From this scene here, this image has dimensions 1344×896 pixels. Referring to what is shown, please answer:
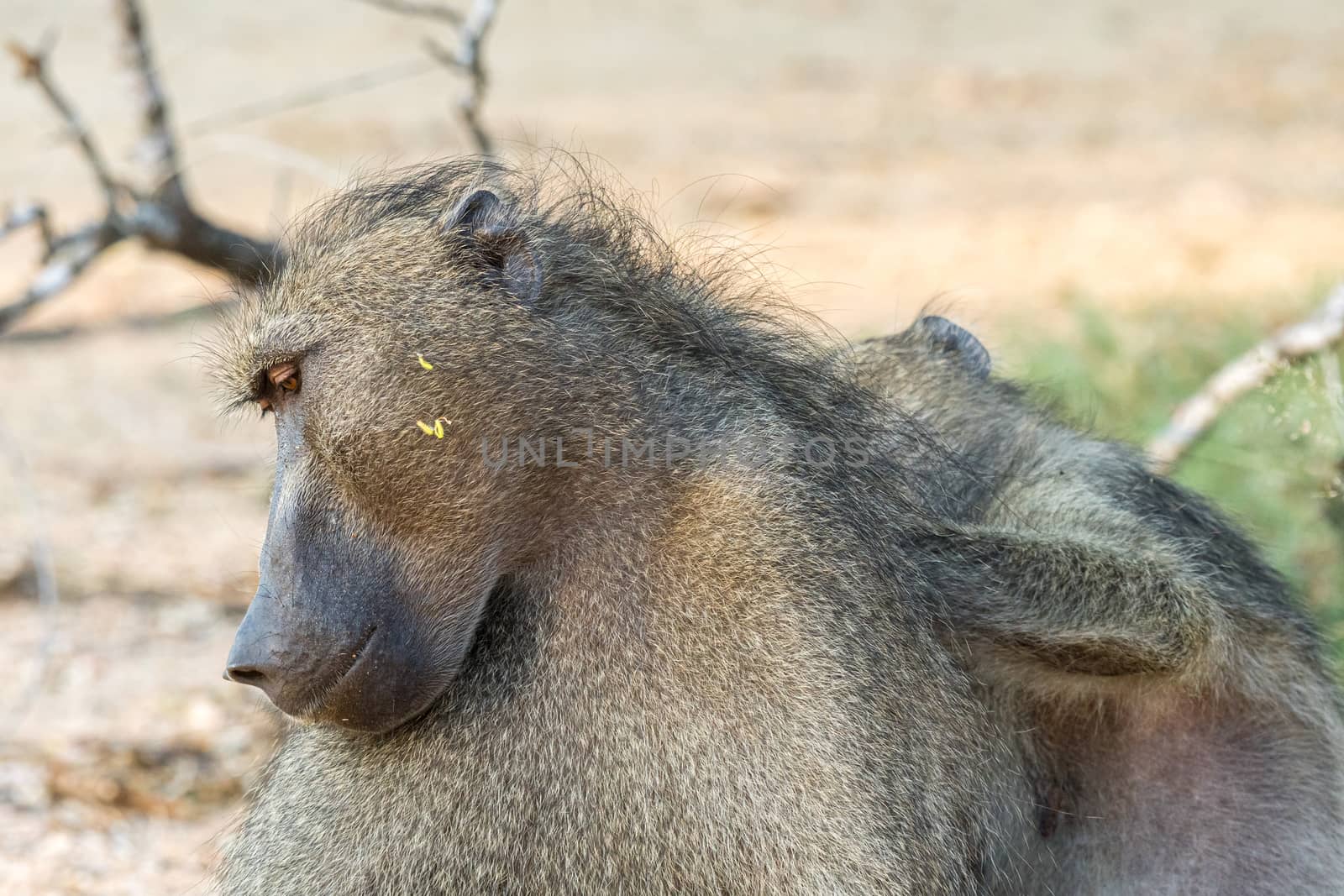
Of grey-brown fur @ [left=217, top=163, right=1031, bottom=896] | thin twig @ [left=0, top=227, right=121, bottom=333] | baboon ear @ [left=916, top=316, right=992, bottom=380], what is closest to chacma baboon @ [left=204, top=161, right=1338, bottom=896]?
grey-brown fur @ [left=217, top=163, right=1031, bottom=896]

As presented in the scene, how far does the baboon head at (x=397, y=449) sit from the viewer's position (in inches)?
68.2

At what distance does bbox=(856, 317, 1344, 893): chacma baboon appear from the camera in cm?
194

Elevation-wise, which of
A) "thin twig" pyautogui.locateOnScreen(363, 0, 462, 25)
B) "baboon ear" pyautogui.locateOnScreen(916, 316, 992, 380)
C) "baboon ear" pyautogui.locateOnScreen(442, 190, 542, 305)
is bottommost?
"thin twig" pyautogui.locateOnScreen(363, 0, 462, 25)

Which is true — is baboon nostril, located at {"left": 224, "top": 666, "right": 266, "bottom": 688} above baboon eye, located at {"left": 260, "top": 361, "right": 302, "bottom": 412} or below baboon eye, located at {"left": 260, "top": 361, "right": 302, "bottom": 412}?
below

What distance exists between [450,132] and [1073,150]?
14.4 ft

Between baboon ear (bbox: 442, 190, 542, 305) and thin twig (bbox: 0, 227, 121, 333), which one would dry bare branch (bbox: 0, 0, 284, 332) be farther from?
baboon ear (bbox: 442, 190, 542, 305)

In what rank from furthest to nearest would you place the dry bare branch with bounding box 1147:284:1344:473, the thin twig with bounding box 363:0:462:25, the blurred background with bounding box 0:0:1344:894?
the blurred background with bounding box 0:0:1344:894 < the thin twig with bounding box 363:0:462:25 < the dry bare branch with bounding box 1147:284:1344:473

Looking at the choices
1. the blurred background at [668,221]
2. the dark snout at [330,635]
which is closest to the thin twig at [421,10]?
the blurred background at [668,221]

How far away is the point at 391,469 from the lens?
1791 millimetres

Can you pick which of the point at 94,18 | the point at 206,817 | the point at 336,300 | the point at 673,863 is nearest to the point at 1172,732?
the point at 673,863

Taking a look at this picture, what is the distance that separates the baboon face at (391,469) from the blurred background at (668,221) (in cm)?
44

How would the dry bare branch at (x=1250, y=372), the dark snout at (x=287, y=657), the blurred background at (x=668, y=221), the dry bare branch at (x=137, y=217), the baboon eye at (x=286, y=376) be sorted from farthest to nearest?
the blurred background at (x=668, y=221)
the dry bare branch at (x=137, y=217)
the dry bare branch at (x=1250, y=372)
the baboon eye at (x=286, y=376)
the dark snout at (x=287, y=657)

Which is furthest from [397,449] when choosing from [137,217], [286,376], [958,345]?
[137,217]

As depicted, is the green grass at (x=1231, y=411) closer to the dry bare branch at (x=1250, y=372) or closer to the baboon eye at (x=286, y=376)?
the dry bare branch at (x=1250, y=372)
